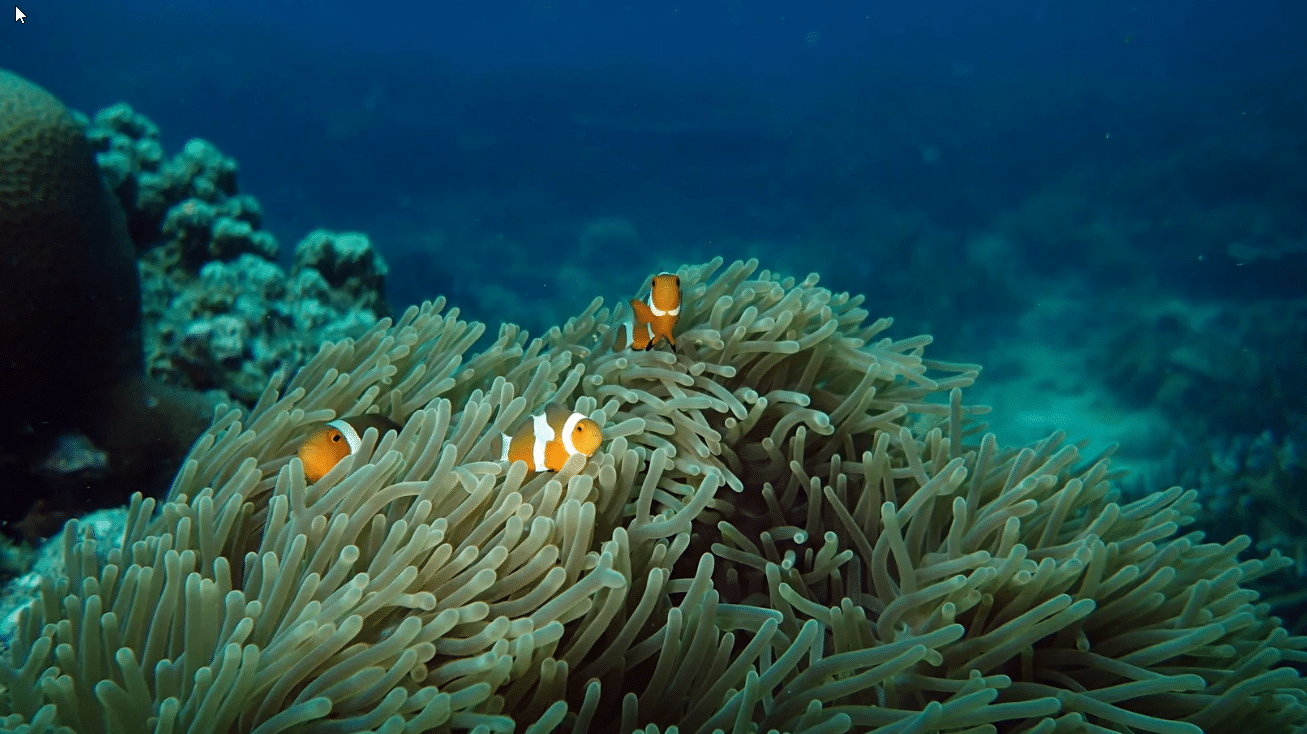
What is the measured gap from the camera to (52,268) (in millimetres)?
3033

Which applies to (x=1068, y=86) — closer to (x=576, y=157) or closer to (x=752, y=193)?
(x=752, y=193)

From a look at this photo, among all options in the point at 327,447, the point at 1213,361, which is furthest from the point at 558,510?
the point at 1213,361

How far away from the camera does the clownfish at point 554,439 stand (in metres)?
1.66

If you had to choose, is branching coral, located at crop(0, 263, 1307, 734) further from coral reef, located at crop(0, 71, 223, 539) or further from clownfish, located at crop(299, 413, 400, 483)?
coral reef, located at crop(0, 71, 223, 539)

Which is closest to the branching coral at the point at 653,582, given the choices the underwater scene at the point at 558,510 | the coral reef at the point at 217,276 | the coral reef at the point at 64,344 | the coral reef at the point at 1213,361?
the underwater scene at the point at 558,510

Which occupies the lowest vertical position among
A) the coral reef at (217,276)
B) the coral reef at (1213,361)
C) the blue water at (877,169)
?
the coral reef at (217,276)

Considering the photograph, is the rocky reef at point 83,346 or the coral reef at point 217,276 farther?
the coral reef at point 217,276

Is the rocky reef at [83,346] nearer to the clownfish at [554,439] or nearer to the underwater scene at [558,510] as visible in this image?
the underwater scene at [558,510]

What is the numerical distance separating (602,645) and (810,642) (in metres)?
0.48

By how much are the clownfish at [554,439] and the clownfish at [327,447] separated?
0.42 meters

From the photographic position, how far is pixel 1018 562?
170 cm

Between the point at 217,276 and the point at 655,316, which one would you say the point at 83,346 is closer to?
the point at 217,276

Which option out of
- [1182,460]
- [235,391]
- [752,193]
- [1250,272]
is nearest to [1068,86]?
[752,193]

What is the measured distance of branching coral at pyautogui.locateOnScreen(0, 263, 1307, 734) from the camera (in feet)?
4.62
